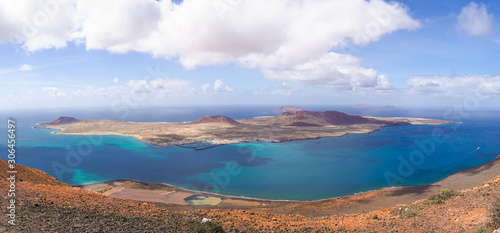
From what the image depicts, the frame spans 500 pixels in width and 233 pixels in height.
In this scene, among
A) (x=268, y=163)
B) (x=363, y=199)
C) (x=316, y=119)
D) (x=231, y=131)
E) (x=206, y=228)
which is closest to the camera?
(x=206, y=228)

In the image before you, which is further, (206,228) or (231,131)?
(231,131)

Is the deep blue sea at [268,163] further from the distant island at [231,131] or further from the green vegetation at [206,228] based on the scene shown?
the green vegetation at [206,228]

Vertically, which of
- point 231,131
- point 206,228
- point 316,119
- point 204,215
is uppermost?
point 316,119

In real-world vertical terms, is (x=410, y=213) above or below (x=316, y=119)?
below

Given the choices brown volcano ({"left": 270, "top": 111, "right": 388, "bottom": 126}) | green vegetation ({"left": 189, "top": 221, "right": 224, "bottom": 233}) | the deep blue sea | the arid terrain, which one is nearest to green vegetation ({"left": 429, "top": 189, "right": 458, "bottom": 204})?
green vegetation ({"left": 189, "top": 221, "right": 224, "bottom": 233})

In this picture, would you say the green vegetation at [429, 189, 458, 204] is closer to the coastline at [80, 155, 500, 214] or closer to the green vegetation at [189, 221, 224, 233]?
the coastline at [80, 155, 500, 214]

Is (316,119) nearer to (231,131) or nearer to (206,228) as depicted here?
(231,131)

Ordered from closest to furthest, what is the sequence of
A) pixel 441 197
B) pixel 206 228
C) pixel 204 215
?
pixel 206 228, pixel 204 215, pixel 441 197

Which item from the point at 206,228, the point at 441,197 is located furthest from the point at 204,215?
the point at 441,197

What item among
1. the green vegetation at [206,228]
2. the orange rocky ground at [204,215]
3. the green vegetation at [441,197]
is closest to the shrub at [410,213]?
the orange rocky ground at [204,215]
